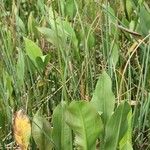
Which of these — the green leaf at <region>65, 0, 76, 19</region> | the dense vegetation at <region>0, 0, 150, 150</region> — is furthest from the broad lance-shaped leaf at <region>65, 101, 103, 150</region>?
the green leaf at <region>65, 0, 76, 19</region>

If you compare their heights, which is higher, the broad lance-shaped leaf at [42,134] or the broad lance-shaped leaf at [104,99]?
the broad lance-shaped leaf at [104,99]

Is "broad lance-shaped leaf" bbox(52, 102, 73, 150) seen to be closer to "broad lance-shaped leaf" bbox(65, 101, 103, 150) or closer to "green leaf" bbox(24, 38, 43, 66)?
"broad lance-shaped leaf" bbox(65, 101, 103, 150)

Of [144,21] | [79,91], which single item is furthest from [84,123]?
[144,21]

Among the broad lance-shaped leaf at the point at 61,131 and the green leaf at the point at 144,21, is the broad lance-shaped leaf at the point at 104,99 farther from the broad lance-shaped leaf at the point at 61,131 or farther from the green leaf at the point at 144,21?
the green leaf at the point at 144,21

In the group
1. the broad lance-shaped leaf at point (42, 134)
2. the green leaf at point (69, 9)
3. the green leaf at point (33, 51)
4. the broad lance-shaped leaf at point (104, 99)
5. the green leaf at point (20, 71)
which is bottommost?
the broad lance-shaped leaf at point (42, 134)

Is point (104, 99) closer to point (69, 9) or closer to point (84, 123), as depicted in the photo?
point (84, 123)

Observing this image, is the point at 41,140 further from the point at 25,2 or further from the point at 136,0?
the point at 25,2

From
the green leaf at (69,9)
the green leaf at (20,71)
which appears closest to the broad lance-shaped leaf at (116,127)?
the green leaf at (20,71)
